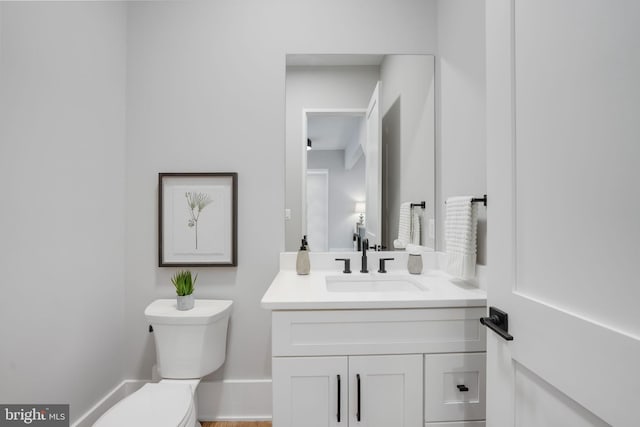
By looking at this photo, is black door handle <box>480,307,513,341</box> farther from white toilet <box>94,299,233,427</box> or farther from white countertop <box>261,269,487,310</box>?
white toilet <box>94,299,233,427</box>

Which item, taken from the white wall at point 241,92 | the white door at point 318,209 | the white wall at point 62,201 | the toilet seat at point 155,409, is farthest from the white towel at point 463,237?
the white wall at point 62,201

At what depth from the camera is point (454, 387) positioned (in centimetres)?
118

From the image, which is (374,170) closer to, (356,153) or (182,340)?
(356,153)

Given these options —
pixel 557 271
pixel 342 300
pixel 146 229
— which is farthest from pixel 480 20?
pixel 146 229

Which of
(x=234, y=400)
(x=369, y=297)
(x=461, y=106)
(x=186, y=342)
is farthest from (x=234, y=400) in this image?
(x=461, y=106)

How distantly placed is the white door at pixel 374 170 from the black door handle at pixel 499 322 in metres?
0.91

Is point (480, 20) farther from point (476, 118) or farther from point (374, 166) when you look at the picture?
point (374, 166)

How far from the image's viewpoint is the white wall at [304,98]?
5.85ft

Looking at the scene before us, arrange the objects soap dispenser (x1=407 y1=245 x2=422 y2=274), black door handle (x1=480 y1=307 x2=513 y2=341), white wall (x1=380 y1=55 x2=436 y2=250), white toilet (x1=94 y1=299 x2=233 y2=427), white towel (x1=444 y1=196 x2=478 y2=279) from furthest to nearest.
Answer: white wall (x1=380 y1=55 x2=436 y2=250) → soap dispenser (x1=407 y1=245 x2=422 y2=274) → white toilet (x1=94 y1=299 x2=233 y2=427) → white towel (x1=444 y1=196 x2=478 y2=279) → black door handle (x1=480 y1=307 x2=513 y2=341)

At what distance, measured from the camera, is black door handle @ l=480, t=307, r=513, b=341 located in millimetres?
822

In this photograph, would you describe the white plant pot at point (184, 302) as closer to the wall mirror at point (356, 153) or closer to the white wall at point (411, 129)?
the wall mirror at point (356, 153)

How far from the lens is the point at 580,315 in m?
0.62

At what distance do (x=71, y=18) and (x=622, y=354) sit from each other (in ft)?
7.26

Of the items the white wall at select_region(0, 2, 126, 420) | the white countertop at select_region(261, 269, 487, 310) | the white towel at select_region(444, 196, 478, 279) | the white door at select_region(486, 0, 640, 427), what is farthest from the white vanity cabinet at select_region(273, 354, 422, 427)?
the white wall at select_region(0, 2, 126, 420)
